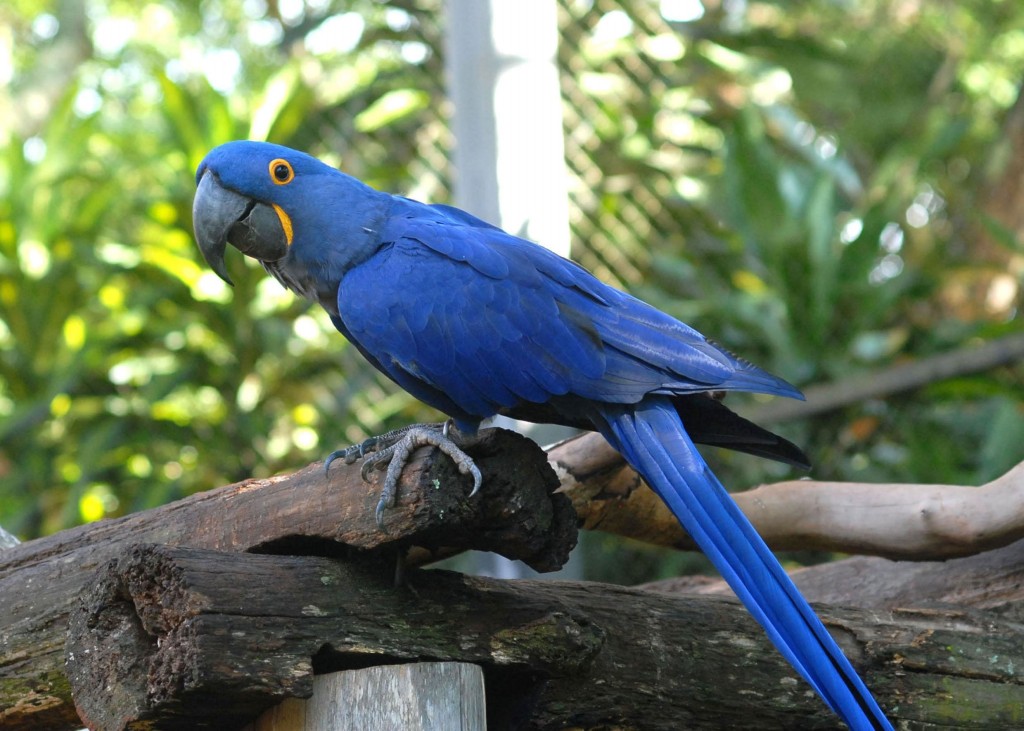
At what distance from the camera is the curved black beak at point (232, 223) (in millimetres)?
1805

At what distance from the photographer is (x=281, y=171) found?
1.83 meters

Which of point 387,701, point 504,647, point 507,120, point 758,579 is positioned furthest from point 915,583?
point 507,120

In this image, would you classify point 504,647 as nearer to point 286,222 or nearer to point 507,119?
point 286,222

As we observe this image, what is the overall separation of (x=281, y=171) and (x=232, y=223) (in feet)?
0.40

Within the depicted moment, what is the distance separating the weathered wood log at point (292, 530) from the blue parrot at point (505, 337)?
8cm

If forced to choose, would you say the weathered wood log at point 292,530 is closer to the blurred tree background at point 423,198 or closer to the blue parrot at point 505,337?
the blue parrot at point 505,337

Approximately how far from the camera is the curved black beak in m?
1.80

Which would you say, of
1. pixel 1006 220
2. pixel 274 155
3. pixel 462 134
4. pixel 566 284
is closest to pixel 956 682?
pixel 566 284

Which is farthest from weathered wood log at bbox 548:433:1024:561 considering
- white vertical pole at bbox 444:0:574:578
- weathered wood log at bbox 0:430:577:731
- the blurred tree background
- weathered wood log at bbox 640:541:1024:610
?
the blurred tree background

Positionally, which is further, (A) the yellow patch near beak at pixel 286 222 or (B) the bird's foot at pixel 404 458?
(A) the yellow patch near beak at pixel 286 222

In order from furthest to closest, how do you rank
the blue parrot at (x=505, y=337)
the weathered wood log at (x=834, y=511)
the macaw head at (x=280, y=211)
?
the weathered wood log at (x=834, y=511) → the macaw head at (x=280, y=211) → the blue parrot at (x=505, y=337)

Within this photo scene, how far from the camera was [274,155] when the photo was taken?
1.84m

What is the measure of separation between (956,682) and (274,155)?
4.73 ft

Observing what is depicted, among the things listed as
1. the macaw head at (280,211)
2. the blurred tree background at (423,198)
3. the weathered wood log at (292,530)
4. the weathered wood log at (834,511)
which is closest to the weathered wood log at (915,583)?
the weathered wood log at (834,511)
